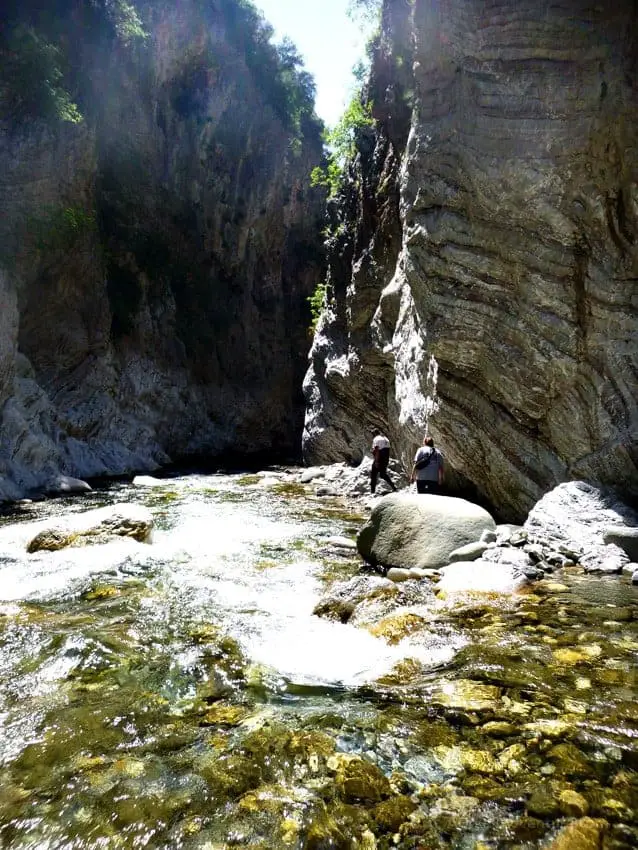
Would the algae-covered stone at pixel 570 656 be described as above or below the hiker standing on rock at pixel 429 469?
below

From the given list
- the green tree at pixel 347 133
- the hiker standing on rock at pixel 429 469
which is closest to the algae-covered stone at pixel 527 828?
the hiker standing on rock at pixel 429 469

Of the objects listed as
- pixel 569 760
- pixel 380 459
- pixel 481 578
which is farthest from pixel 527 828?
pixel 380 459

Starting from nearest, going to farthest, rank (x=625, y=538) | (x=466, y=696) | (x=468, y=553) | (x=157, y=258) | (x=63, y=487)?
(x=466, y=696) → (x=625, y=538) → (x=468, y=553) → (x=63, y=487) → (x=157, y=258)

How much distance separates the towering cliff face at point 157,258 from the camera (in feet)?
71.3

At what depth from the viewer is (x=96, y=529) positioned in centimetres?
897

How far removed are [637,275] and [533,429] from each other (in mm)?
2878

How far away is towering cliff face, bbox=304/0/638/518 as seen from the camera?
7.91 metres

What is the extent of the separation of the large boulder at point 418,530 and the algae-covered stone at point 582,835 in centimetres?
459

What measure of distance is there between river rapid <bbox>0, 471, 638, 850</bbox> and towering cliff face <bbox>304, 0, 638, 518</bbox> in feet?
11.3

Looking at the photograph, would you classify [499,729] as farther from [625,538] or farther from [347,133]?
[347,133]

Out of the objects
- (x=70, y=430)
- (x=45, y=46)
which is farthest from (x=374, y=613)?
(x=45, y=46)

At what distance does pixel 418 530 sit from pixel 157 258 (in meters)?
33.0

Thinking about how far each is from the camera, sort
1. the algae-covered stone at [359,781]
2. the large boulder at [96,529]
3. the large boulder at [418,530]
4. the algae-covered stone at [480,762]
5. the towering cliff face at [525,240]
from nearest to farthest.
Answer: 1. the algae-covered stone at [359,781]
2. the algae-covered stone at [480,762]
3. the large boulder at [418,530]
4. the towering cliff face at [525,240]
5. the large boulder at [96,529]

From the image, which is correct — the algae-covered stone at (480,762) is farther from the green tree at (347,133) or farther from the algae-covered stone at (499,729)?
the green tree at (347,133)
